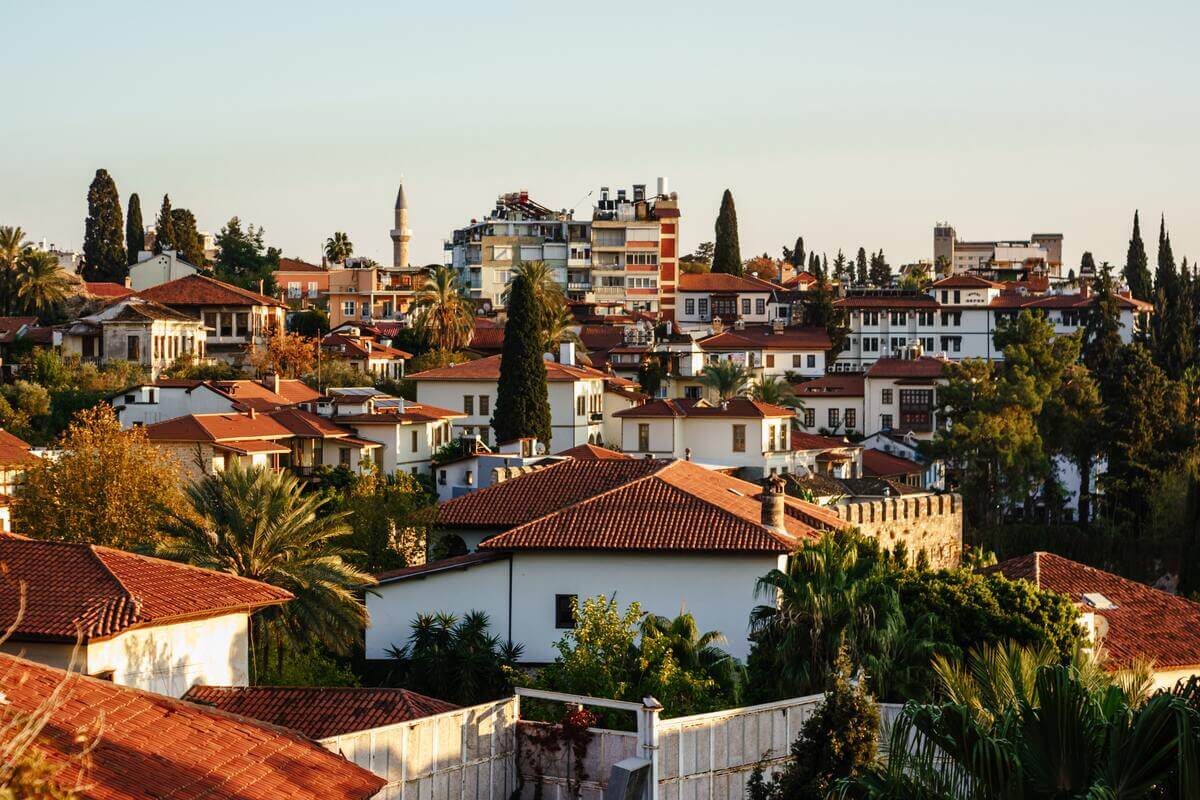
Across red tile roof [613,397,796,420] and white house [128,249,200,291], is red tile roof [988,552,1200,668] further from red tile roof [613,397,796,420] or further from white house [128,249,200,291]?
white house [128,249,200,291]

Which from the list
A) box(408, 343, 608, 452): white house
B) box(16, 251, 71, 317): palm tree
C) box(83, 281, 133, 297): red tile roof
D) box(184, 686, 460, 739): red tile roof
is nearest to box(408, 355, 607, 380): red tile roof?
box(408, 343, 608, 452): white house

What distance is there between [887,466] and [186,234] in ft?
172

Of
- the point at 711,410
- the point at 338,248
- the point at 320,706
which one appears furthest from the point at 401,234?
the point at 320,706

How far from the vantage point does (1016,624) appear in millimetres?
29828

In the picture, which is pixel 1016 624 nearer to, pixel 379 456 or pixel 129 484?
pixel 129 484

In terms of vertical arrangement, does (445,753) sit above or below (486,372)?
below

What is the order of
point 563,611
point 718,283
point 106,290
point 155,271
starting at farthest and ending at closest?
point 718,283 → point 155,271 → point 106,290 → point 563,611

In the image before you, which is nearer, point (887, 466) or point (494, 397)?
point (494, 397)

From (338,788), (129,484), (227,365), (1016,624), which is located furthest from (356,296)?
(338,788)

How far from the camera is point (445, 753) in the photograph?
66.0 feet

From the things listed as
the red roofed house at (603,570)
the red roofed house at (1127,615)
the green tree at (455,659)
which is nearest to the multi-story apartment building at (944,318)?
the red roofed house at (1127,615)

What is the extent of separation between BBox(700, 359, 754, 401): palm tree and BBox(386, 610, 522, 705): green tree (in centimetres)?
4536

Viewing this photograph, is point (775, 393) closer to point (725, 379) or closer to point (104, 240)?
point (725, 379)

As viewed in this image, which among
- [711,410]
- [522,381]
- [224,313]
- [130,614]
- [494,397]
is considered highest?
[224,313]
